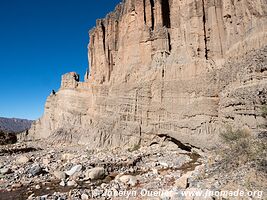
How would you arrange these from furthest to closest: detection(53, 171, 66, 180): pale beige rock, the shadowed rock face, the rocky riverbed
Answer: the shadowed rock face → detection(53, 171, 66, 180): pale beige rock → the rocky riverbed

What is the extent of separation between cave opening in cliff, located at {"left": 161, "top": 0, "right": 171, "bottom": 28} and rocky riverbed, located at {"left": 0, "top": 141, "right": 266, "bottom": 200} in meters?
16.9

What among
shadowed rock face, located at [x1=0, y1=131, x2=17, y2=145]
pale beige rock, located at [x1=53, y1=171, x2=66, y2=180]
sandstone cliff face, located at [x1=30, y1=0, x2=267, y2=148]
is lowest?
pale beige rock, located at [x1=53, y1=171, x2=66, y2=180]

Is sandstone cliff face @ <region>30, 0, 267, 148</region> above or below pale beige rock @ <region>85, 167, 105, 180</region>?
above

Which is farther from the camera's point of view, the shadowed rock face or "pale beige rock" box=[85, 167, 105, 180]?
the shadowed rock face

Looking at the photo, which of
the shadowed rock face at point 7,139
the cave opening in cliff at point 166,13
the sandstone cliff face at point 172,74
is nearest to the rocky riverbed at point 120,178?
the sandstone cliff face at point 172,74

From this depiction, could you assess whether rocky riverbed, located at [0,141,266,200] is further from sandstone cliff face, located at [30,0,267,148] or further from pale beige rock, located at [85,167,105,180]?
sandstone cliff face, located at [30,0,267,148]

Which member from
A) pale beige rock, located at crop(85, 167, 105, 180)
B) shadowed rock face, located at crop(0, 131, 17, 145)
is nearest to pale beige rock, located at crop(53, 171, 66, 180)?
pale beige rock, located at crop(85, 167, 105, 180)

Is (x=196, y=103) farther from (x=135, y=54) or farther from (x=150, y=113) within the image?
(x=135, y=54)

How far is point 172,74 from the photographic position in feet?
84.5

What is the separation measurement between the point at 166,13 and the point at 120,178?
2440 centimetres

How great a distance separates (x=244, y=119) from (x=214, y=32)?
1106cm

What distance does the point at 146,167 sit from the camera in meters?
20.3

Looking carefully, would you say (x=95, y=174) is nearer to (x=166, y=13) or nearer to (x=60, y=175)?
(x=60, y=175)

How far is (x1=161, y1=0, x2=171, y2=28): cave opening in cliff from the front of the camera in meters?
32.1
